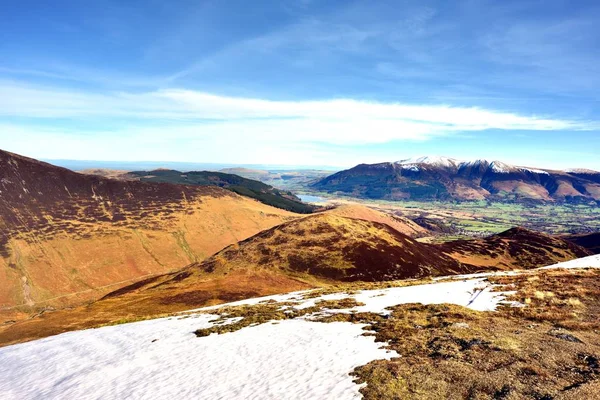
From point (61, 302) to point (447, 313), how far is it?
131 meters

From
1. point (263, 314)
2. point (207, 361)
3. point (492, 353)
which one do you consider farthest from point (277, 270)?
point (492, 353)

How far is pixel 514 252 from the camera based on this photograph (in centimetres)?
15500

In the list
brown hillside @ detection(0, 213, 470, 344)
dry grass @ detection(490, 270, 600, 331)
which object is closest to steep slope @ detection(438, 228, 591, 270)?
brown hillside @ detection(0, 213, 470, 344)

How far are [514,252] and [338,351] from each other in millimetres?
169160

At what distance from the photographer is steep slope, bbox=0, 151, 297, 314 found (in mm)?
120312

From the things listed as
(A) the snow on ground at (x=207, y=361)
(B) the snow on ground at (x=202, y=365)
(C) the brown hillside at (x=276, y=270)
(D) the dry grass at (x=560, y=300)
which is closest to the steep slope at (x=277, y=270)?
(C) the brown hillside at (x=276, y=270)

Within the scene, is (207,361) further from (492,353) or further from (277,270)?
(277,270)

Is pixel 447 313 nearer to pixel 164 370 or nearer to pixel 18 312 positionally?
pixel 164 370

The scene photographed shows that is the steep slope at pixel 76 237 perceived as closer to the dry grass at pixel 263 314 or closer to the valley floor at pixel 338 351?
the valley floor at pixel 338 351

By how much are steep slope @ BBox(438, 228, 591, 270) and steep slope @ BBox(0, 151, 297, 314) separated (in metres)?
120

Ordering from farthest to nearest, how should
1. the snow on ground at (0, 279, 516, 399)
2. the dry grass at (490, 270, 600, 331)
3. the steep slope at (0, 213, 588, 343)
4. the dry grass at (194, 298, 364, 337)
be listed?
the steep slope at (0, 213, 588, 343) < the dry grass at (194, 298, 364, 337) < the dry grass at (490, 270, 600, 331) < the snow on ground at (0, 279, 516, 399)

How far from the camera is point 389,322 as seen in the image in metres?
25.6

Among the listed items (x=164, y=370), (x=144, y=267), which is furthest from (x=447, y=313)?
(x=144, y=267)

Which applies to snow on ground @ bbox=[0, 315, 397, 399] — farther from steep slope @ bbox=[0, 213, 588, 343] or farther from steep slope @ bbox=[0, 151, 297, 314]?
steep slope @ bbox=[0, 151, 297, 314]
